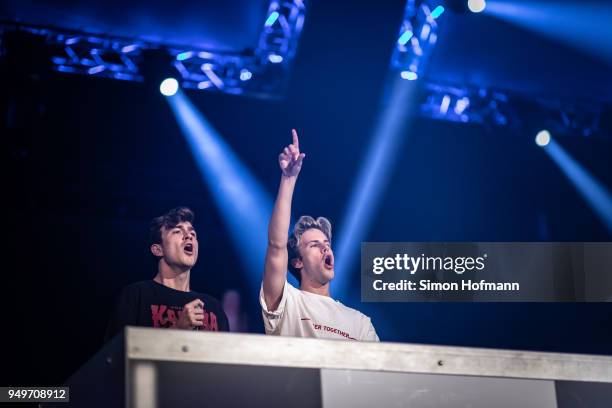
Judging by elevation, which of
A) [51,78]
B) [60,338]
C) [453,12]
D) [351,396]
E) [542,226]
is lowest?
[351,396]

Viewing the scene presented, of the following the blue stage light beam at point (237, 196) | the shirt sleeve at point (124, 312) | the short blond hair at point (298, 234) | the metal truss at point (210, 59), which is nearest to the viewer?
the shirt sleeve at point (124, 312)

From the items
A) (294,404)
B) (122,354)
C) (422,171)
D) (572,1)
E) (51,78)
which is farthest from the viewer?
(422,171)

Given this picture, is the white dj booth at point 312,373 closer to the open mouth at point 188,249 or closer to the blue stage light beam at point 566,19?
the open mouth at point 188,249

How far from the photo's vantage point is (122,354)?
106 cm

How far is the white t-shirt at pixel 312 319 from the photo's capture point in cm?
305

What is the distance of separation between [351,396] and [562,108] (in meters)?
4.37

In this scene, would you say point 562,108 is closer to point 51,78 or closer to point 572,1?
point 572,1

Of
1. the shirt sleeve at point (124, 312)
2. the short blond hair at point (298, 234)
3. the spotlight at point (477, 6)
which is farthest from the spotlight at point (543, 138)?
the shirt sleeve at point (124, 312)

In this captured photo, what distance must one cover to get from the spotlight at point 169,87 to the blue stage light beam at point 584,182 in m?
2.27

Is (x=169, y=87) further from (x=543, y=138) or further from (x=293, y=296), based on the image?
(x=543, y=138)

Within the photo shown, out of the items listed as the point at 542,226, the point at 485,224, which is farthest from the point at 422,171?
the point at 542,226

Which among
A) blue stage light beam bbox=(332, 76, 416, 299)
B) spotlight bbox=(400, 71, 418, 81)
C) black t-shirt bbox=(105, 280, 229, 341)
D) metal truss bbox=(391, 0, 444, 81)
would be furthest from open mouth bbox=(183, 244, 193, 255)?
spotlight bbox=(400, 71, 418, 81)

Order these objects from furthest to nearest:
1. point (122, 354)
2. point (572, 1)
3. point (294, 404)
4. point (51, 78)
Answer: point (572, 1) < point (51, 78) < point (294, 404) < point (122, 354)

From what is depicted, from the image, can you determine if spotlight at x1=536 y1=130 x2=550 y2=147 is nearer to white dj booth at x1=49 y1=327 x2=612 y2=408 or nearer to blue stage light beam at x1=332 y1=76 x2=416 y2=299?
blue stage light beam at x1=332 y1=76 x2=416 y2=299
